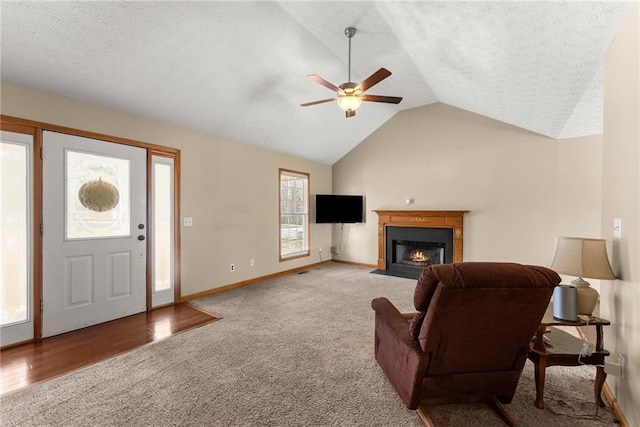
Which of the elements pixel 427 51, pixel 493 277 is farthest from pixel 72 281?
pixel 427 51

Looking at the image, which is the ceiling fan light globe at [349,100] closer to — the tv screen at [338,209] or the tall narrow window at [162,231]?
the tall narrow window at [162,231]

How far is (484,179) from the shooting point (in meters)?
5.34

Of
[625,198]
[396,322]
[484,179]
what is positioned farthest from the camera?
[484,179]

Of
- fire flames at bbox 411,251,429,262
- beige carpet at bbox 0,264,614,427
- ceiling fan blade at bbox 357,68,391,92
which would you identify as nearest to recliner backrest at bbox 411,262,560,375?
beige carpet at bbox 0,264,614,427

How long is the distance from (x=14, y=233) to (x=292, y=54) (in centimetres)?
347

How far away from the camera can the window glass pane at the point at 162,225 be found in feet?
13.0

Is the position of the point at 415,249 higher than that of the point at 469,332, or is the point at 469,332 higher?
the point at 469,332

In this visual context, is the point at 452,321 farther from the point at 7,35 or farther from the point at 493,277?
the point at 7,35

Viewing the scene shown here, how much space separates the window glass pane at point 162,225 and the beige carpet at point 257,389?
126 cm

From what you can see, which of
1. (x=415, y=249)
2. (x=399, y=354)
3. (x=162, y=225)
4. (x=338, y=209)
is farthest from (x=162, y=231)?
(x=415, y=249)

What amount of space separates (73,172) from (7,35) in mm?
1310

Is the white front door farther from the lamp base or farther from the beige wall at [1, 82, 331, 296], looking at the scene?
the lamp base

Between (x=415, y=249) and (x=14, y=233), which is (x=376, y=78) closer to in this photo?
(x=14, y=233)

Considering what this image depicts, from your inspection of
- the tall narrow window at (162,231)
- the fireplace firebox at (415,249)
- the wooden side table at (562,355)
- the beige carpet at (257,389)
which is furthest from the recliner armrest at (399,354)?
the fireplace firebox at (415,249)
